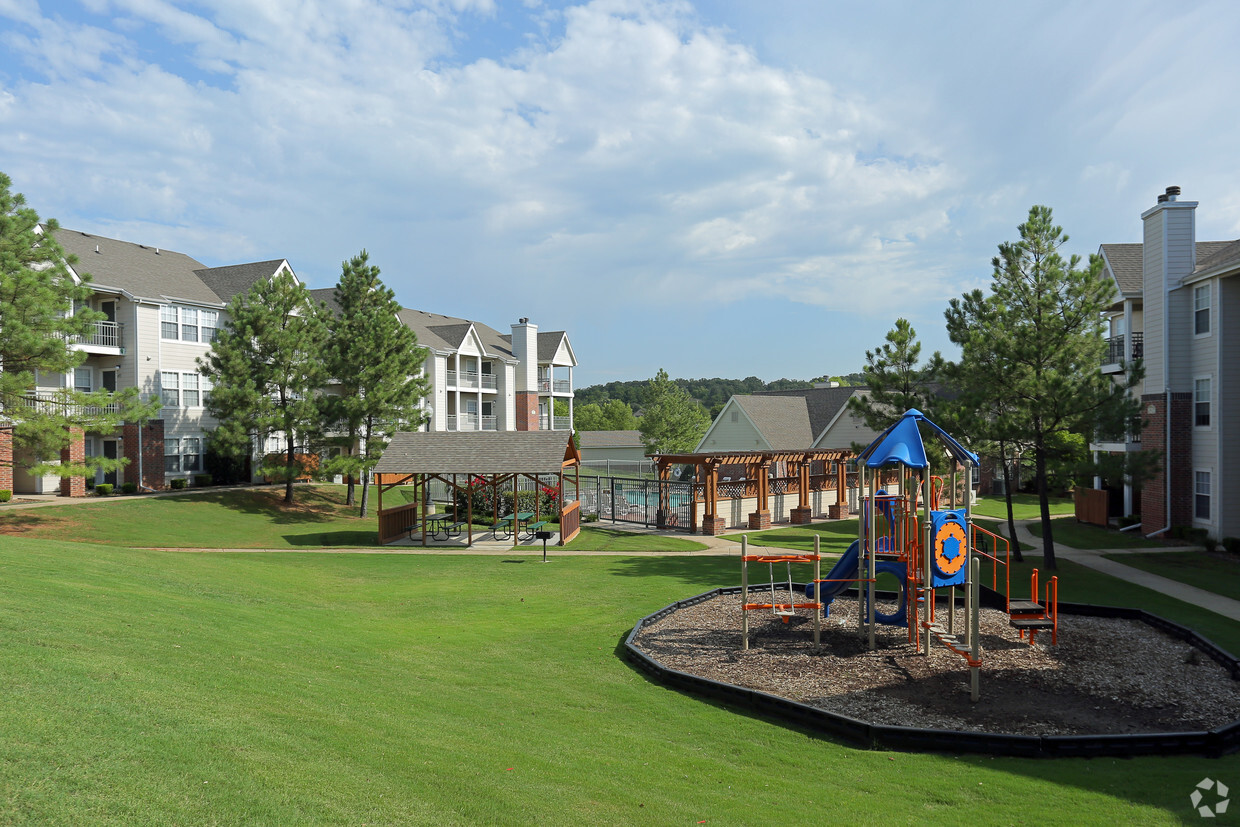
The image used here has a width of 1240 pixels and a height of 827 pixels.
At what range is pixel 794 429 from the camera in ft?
163

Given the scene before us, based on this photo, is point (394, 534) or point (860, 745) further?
point (394, 534)

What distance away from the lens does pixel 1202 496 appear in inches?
1014

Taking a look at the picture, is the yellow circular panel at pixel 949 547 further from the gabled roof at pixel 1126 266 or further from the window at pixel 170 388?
the window at pixel 170 388

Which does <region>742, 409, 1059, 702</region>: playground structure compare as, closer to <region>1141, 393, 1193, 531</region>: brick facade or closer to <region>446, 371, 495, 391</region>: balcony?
<region>1141, 393, 1193, 531</region>: brick facade

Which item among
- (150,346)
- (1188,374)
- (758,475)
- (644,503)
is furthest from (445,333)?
(1188,374)

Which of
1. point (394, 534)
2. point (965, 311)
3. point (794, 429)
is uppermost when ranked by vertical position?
point (965, 311)

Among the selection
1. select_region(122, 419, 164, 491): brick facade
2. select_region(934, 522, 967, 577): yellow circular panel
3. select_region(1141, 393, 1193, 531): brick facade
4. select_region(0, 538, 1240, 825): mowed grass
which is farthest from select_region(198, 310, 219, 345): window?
select_region(1141, 393, 1193, 531): brick facade

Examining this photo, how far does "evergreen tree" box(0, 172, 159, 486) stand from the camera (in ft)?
76.7

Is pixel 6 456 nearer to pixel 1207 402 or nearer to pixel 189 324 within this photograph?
pixel 189 324

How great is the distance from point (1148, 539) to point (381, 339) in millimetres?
32793

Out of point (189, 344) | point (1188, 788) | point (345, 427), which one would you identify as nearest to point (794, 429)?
point (345, 427)

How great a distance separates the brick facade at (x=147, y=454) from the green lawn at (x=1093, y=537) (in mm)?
39362

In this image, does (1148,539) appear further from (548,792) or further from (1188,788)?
(548,792)

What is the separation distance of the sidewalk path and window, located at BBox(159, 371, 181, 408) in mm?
39538
